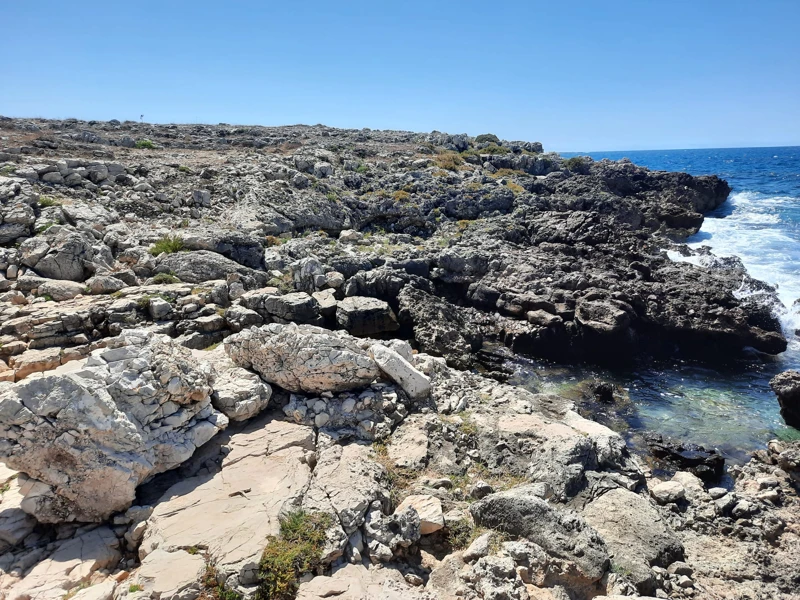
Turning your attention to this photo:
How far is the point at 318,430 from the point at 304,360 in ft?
4.93

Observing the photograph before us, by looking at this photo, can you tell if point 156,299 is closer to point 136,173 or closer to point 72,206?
point 72,206

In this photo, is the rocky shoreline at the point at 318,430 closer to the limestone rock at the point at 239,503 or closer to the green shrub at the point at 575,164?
the limestone rock at the point at 239,503

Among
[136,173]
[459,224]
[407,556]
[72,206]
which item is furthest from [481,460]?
[136,173]

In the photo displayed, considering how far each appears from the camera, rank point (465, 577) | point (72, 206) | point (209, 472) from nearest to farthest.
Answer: point (465, 577)
point (209, 472)
point (72, 206)

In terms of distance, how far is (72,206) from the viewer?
19328 mm

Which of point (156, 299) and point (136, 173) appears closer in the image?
point (156, 299)

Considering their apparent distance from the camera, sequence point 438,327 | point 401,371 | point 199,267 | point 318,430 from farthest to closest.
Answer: point 438,327
point 199,267
point 401,371
point 318,430

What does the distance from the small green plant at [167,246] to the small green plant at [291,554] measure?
14.4 meters

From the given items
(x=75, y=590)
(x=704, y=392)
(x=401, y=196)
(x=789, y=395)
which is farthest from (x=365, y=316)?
(x=789, y=395)

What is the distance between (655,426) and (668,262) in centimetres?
1428

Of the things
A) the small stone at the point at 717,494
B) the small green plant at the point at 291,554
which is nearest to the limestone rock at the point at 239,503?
the small green plant at the point at 291,554

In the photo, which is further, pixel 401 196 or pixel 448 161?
pixel 448 161

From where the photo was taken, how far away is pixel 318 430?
966 centimetres

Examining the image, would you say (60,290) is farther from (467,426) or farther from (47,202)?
(467,426)
